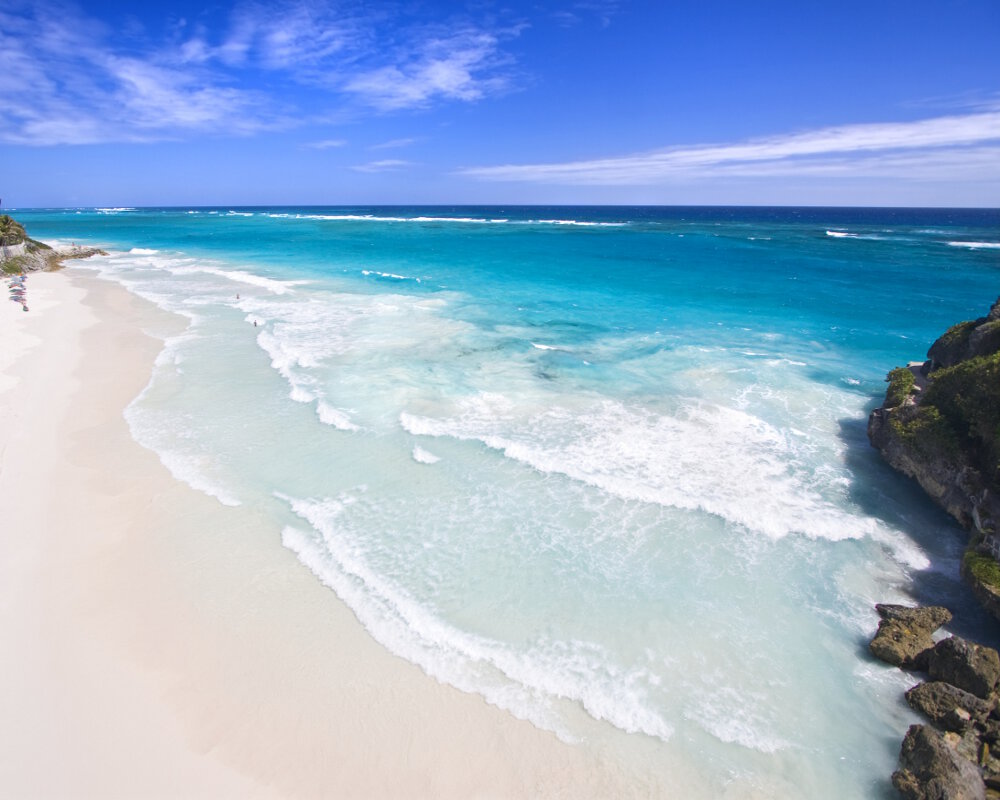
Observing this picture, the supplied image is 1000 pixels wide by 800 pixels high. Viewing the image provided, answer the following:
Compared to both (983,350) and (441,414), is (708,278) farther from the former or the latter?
(441,414)

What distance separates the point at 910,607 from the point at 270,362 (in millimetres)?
22266

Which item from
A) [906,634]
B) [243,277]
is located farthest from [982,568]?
[243,277]

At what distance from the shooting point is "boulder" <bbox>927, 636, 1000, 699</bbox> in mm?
7742

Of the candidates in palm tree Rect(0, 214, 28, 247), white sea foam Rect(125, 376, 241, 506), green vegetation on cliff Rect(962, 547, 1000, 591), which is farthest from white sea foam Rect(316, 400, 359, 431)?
palm tree Rect(0, 214, 28, 247)

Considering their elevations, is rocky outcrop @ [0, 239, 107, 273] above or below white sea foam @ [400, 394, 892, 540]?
above

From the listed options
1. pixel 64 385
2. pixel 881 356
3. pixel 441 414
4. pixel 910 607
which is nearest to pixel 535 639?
pixel 910 607

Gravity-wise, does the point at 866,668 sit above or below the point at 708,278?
below

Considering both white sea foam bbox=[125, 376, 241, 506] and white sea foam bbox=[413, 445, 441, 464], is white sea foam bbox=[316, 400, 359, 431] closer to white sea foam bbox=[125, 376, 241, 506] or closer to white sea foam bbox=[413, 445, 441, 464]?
white sea foam bbox=[413, 445, 441, 464]

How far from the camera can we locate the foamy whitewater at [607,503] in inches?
324

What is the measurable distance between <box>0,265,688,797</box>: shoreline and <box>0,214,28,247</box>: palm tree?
1773 inches

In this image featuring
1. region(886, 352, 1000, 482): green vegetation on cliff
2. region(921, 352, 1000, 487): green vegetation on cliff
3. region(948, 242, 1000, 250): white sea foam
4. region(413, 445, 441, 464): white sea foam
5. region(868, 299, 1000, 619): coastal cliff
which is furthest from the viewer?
region(948, 242, 1000, 250): white sea foam

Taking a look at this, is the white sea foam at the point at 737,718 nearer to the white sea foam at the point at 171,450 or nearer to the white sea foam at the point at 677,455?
the white sea foam at the point at 677,455

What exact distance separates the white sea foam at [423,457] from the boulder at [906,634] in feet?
33.9

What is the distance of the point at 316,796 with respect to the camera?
6.82 meters
